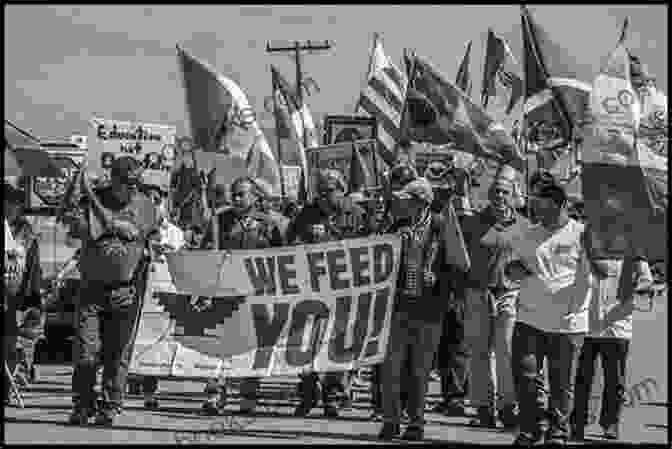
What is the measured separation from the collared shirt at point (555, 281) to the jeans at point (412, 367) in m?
0.70

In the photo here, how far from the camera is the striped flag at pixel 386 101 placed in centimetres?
1927

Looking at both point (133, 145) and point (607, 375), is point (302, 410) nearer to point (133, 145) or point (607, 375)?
point (607, 375)

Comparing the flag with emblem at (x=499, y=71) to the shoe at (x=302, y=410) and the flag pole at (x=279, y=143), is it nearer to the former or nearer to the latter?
the flag pole at (x=279, y=143)

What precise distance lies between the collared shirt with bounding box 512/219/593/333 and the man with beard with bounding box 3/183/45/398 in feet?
15.1

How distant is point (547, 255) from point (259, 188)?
382cm

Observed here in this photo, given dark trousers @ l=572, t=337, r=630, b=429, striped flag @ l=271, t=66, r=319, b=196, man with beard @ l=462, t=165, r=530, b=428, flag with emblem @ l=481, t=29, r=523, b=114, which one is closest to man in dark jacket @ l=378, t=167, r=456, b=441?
man with beard @ l=462, t=165, r=530, b=428

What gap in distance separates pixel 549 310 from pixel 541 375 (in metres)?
0.49

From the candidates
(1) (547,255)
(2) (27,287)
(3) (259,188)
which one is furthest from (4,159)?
(1) (547,255)

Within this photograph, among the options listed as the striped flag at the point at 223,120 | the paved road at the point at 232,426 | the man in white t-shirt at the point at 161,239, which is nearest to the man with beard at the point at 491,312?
the paved road at the point at 232,426

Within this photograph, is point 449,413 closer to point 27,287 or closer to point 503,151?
point 503,151

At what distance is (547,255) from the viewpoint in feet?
33.6

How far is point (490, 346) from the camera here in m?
12.0

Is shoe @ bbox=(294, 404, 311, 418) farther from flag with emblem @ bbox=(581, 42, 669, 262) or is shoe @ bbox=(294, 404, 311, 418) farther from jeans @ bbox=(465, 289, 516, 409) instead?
flag with emblem @ bbox=(581, 42, 669, 262)

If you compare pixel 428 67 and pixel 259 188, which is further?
pixel 428 67
